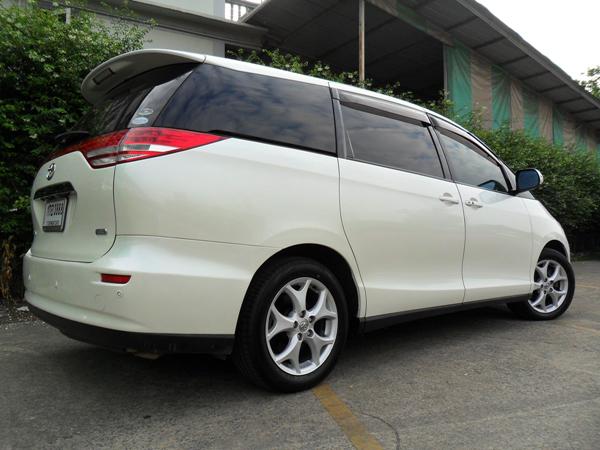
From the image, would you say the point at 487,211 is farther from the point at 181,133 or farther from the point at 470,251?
the point at 181,133

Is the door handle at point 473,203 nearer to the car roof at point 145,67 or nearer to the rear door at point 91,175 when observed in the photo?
the car roof at point 145,67

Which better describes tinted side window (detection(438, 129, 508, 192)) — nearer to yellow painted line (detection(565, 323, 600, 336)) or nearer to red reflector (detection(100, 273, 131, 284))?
yellow painted line (detection(565, 323, 600, 336))

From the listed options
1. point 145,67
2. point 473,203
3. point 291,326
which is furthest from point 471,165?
point 145,67

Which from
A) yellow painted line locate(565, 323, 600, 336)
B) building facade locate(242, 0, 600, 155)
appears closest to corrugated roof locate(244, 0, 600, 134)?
building facade locate(242, 0, 600, 155)

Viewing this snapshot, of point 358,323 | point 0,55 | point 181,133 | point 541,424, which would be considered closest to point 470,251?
point 358,323

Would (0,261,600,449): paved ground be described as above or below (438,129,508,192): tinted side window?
below

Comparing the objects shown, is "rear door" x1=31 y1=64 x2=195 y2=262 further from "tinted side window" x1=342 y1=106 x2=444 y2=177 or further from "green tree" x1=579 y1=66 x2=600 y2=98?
"green tree" x1=579 y1=66 x2=600 y2=98

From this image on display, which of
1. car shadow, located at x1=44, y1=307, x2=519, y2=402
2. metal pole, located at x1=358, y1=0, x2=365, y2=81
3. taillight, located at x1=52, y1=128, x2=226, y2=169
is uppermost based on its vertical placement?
metal pole, located at x1=358, y1=0, x2=365, y2=81

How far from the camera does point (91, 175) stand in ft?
7.55

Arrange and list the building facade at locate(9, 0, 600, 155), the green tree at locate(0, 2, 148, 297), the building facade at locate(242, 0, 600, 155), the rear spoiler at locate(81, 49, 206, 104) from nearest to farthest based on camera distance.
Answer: the rear spoiler at locate(81, 49, 206, 104), the green tree at locate(0, 2, 148, 297), the building facade at locate(9, 0, 600, 155), the building facade at locate(242, 0, 600, 155)

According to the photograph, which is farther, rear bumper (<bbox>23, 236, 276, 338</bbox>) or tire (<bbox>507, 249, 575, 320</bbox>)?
tire (<bbox>507, 249, 575, 320</bbox>)

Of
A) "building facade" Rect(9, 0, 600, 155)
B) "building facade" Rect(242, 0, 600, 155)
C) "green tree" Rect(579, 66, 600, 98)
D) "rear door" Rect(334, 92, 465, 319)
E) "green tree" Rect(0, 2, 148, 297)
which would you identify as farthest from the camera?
"green tree" Rect(579, 66, 600, 98)

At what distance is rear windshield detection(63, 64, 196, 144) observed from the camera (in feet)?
7.64

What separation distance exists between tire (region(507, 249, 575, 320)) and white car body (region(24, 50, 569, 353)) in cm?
140
